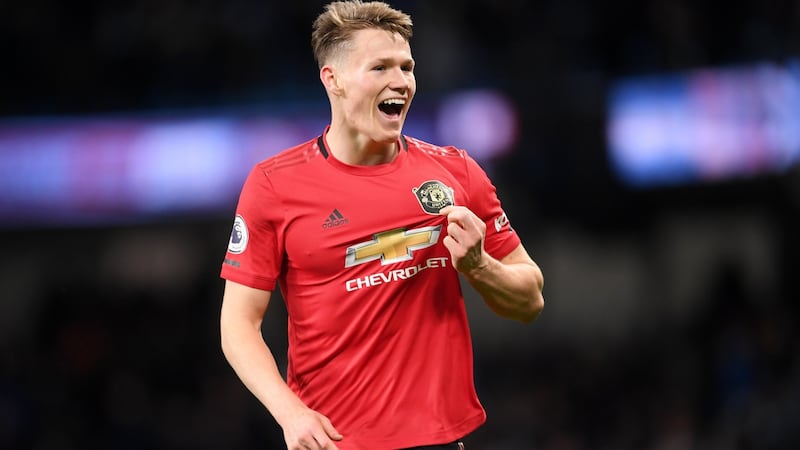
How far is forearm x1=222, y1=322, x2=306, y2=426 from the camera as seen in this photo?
3770mm

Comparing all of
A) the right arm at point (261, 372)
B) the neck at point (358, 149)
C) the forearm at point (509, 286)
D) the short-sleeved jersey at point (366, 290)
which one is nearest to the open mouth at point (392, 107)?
the neck at point (358, 149)

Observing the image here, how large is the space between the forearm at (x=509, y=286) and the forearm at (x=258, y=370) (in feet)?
2.36

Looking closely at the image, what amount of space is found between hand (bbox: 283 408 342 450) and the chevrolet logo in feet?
1.86

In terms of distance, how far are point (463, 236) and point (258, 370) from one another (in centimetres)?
83

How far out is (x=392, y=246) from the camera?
401 cm

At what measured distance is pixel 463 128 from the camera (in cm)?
1309

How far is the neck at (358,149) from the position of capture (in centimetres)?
415

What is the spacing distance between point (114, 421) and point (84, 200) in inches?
100

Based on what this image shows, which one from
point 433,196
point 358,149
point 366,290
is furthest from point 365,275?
point 358,149

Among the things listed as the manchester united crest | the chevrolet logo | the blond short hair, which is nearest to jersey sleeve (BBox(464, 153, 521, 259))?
the manchester united crest

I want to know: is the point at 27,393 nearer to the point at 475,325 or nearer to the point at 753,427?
the point at 475,325

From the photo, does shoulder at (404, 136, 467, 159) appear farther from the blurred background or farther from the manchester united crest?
the blurred background

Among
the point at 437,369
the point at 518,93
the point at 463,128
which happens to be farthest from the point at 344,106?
the point at 518,93

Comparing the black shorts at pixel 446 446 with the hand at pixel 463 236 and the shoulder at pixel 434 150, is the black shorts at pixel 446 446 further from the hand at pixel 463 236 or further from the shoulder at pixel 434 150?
the shoulder at pixel 434 150
